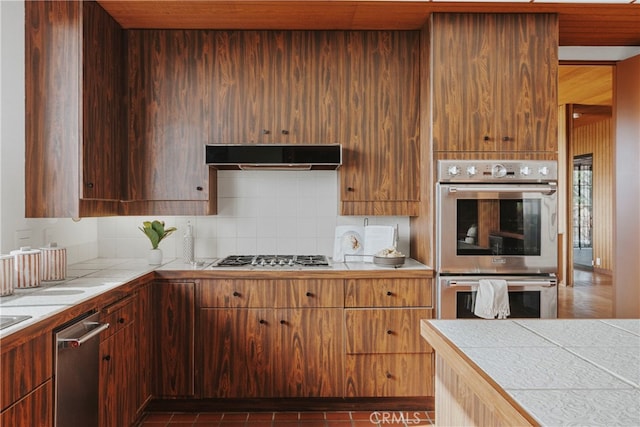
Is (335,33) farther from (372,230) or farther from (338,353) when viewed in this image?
(338,353)

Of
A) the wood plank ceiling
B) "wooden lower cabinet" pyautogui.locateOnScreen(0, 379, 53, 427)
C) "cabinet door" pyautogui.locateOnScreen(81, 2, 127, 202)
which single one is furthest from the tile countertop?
the wood plank ceiling

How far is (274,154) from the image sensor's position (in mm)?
→ 3055

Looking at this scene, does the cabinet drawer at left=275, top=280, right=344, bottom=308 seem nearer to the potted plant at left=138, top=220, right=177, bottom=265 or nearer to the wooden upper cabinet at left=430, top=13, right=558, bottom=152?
the potted plant at left=138, top=220, right=177, bottom=265

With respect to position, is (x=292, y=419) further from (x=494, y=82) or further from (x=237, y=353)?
(x=494, y=82)

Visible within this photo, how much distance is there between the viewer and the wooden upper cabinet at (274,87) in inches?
126

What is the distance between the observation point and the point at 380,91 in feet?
10.6

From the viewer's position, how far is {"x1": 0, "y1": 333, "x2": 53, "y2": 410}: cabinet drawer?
57.8 inches

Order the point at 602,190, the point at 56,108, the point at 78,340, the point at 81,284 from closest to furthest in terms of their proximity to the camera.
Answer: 1. the point at 78,340
2. the point at 81,284
3. the point at 56,108
4. the point at 602,190

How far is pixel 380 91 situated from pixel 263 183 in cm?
108

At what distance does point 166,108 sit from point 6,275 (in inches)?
60.2

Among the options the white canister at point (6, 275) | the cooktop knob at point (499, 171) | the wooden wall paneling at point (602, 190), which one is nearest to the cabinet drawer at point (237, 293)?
the white canister at point (6, 275)

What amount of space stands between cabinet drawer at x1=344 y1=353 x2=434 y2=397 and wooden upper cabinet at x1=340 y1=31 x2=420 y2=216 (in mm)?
950

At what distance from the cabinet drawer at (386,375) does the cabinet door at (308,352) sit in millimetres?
93

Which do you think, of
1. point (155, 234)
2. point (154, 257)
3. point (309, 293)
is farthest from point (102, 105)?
point (309, 293)
